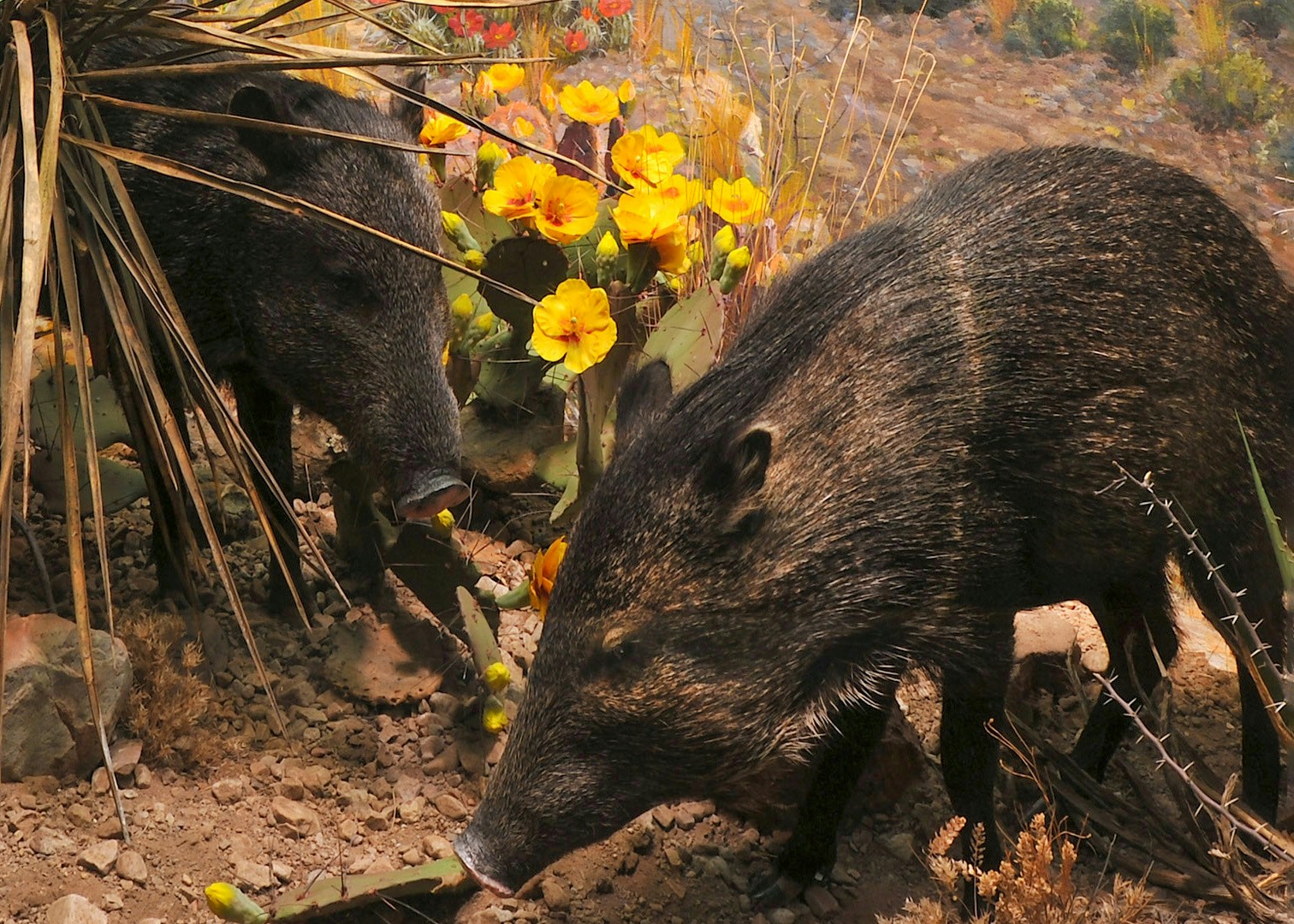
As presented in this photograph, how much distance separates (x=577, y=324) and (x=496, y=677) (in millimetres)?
761

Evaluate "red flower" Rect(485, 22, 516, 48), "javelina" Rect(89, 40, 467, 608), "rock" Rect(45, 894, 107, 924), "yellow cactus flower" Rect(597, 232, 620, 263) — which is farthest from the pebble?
"red flower" Rect(485, 22, 516, 48)

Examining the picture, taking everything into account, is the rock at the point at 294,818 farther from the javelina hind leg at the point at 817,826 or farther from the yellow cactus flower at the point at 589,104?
the yellow cactus flower at the point at 589,104

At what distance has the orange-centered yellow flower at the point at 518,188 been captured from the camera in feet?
9.91

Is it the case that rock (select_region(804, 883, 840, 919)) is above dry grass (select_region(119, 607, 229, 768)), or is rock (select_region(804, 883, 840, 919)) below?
below

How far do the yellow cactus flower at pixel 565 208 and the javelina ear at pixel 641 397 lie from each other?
64cm

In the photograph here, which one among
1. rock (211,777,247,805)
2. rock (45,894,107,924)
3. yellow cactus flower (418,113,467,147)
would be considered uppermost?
yellow cactus flower (418,113,467,147)

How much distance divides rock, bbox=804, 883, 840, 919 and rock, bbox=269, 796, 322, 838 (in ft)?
3.25

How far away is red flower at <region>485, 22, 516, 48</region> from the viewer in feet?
15.7

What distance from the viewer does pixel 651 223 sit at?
9.64ft

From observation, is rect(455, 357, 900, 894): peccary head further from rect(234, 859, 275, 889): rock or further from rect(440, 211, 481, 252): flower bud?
rect(440, 211, 481, 252): flower bud

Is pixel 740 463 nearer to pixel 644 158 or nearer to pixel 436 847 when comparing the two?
pixel 436 847

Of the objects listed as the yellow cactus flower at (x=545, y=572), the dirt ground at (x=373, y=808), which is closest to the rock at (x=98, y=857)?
the dirt ground at (x=373, y=808)

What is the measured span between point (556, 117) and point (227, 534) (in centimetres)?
245

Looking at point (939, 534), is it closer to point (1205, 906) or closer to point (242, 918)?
point (1205, 906)
